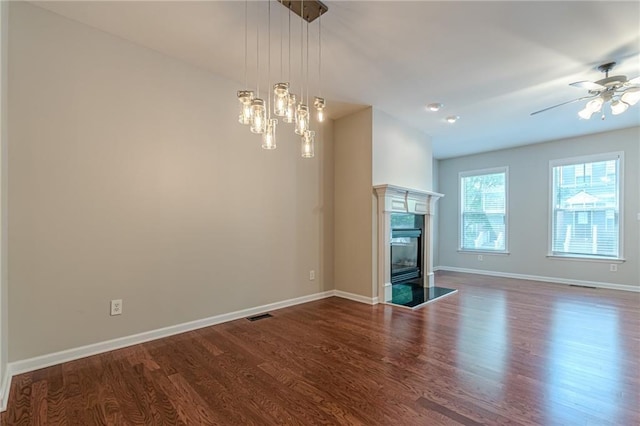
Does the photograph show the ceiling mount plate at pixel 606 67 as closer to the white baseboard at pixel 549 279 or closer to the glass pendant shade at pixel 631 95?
the glass pendant shade at pixel 631 95

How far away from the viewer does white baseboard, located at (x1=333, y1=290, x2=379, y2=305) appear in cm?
397

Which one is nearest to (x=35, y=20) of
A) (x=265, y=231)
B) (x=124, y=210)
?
(x=124, y=210)

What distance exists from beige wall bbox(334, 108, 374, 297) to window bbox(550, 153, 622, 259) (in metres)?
3.89

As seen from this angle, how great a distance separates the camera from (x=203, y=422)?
5.28 feet

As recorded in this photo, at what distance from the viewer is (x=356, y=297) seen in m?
4.15

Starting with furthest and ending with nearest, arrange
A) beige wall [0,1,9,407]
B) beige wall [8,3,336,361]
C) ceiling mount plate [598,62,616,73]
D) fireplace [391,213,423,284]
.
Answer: fireplace [391,213,423,284] < ceiling mount plate [598,62,616,73] < beige wall [8,3,336,361] < beige wall [0,1,9,407]

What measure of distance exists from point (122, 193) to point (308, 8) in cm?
216

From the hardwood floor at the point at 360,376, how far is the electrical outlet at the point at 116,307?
0.31m

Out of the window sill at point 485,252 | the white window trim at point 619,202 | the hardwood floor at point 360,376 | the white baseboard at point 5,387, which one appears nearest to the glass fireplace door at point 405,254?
the hardwood floor at point 360,376

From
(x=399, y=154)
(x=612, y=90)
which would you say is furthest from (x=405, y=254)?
(x=612, y=90)

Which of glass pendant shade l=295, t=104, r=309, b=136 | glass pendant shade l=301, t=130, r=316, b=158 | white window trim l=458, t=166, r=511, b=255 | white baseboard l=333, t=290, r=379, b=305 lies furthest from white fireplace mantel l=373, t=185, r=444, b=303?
white window trim l=458, t=166, r=511, b=255

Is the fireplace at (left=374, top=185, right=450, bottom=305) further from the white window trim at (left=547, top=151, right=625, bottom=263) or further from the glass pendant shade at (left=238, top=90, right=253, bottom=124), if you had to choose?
the white window trim at (left=547, top=151, right=625, bottom=263)

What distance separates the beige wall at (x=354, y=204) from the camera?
406 cm

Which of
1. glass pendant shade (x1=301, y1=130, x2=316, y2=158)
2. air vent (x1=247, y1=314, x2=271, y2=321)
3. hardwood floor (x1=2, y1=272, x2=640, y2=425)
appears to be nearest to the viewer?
hardwood floor (x1=2, y1=272, x2=640, y2=425)
